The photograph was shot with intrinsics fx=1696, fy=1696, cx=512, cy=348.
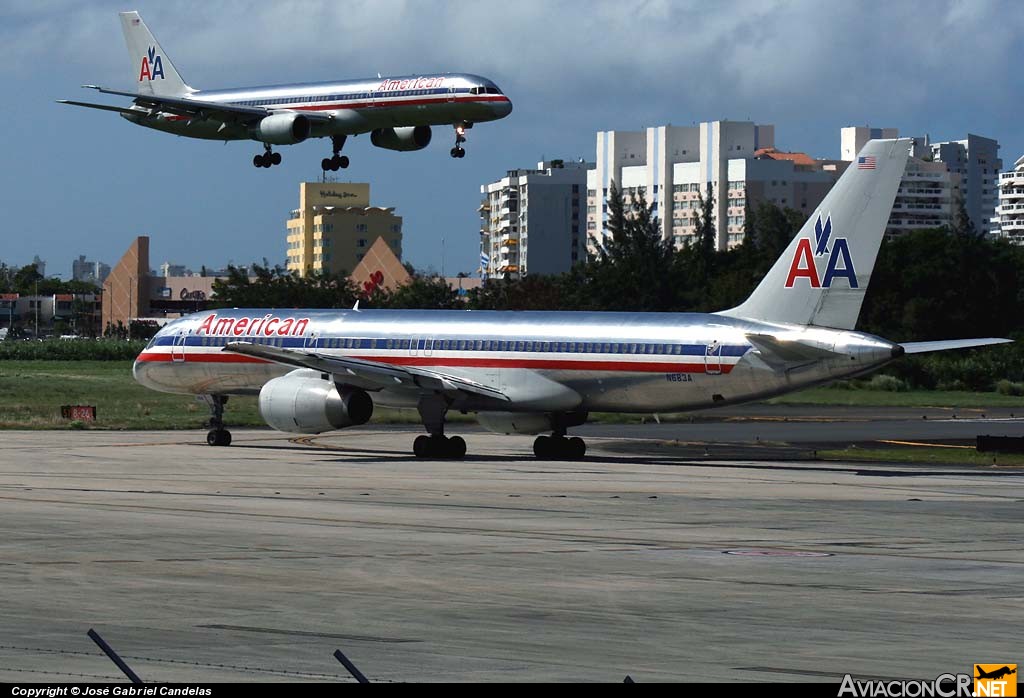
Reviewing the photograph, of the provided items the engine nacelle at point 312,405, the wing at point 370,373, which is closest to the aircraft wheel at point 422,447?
the wing at point 370,373

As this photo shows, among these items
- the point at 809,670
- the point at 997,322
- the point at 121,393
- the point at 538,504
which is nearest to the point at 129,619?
the point at 809,670

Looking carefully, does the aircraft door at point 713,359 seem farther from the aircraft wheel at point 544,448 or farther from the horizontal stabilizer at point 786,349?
the aircraft wheel at point 544,448

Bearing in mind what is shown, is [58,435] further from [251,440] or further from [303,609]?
[303,609]

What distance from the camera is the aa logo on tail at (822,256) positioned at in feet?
141

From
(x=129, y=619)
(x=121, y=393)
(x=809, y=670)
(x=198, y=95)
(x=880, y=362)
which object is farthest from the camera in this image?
(x=121, y=393)

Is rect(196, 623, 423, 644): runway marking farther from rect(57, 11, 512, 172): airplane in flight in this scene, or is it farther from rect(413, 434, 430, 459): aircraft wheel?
rect(57, 11, 512, 172): airplane in flight

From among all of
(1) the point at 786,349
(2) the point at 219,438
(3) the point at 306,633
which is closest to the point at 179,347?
(2) the point at 219,438

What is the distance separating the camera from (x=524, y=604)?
19828 mm

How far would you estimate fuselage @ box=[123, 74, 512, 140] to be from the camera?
63.1 m

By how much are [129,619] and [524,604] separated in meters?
4.53

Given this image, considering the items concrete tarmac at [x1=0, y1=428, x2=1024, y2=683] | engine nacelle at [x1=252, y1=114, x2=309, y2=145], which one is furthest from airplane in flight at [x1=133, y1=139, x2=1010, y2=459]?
engine nacelle at [x1=252, y1=114, x2=309, y2=145]

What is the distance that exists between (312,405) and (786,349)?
13052 mm

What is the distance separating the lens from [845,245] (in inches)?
1698

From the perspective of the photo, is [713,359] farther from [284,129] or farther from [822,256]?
[284,129]
